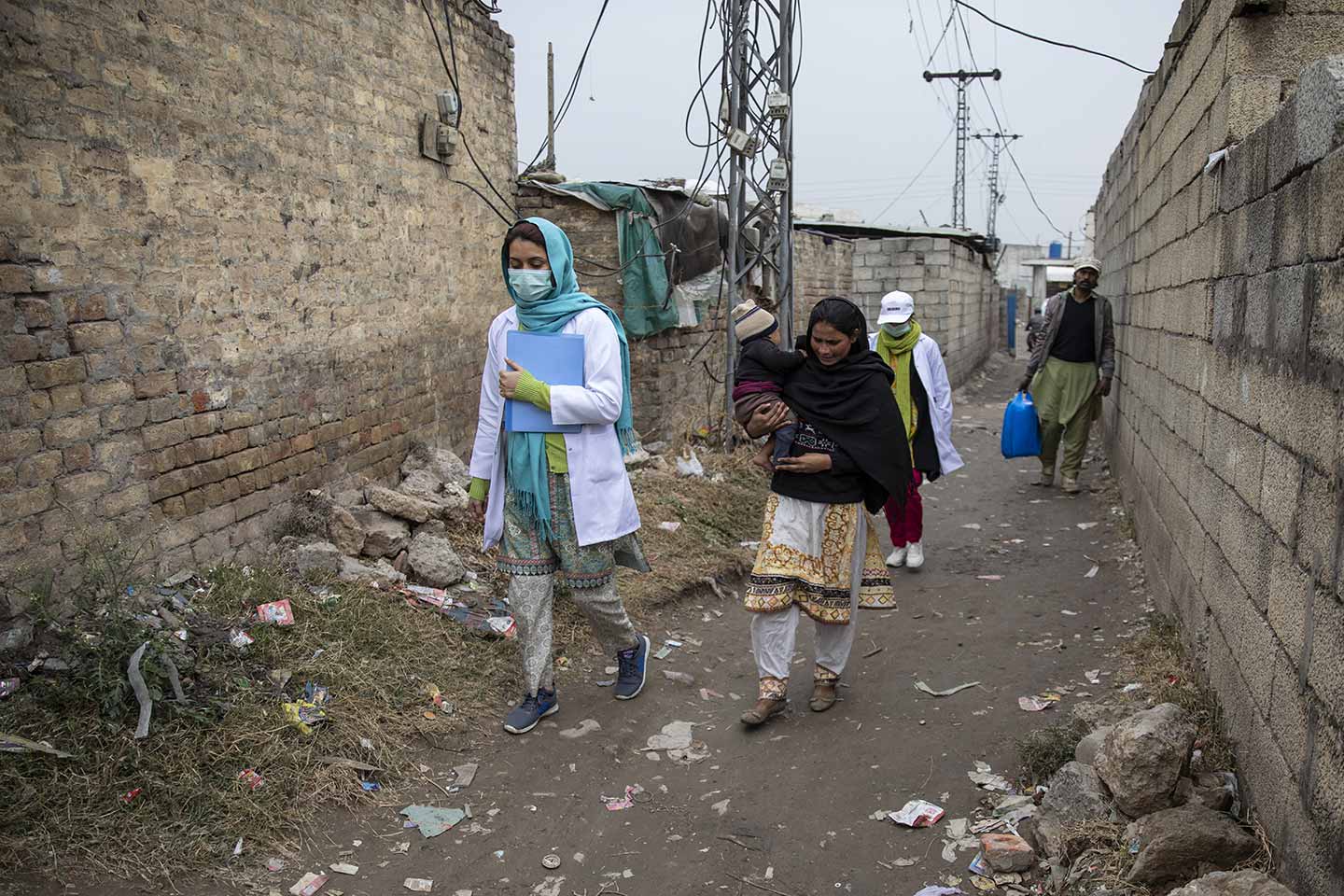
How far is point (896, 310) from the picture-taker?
218 inches

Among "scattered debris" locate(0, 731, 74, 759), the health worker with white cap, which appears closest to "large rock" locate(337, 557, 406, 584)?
"scattered debris" locate(0, 731, 74, 759)

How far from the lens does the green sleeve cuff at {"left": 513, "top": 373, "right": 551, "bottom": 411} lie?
11.8 feet

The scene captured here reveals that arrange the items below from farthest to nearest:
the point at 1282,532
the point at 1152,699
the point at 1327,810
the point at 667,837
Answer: the point at 1152,699 < the point at 667,837 < the point at 1282,532 < the point at 1327,810

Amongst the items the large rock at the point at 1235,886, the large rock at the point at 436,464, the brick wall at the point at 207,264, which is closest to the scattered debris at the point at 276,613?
the brick wall at the point at 207,264

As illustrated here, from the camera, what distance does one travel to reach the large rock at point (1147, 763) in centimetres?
275

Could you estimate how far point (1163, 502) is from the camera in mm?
4969

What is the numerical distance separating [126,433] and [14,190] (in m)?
1.02

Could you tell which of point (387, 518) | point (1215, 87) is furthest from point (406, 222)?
point (1215, 87)

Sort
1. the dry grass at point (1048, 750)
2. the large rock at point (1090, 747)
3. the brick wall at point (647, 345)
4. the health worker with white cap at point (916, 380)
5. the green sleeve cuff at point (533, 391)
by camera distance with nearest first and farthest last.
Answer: the large rock at point (1090, 747)
the dry grass at point (1048, 750)
the green sleeve cuff at point (533, 391)
the health worker with white cap at point (916, 380)
the brick wall at point (647, 345)

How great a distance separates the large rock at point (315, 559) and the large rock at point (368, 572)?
0.05 meters

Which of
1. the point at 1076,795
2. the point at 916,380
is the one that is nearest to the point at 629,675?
the point at 1076,795

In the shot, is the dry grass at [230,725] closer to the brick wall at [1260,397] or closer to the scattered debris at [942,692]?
the scattered debris at [942,692]

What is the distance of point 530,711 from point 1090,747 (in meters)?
1.99

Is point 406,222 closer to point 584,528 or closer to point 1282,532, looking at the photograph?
point 584,528
